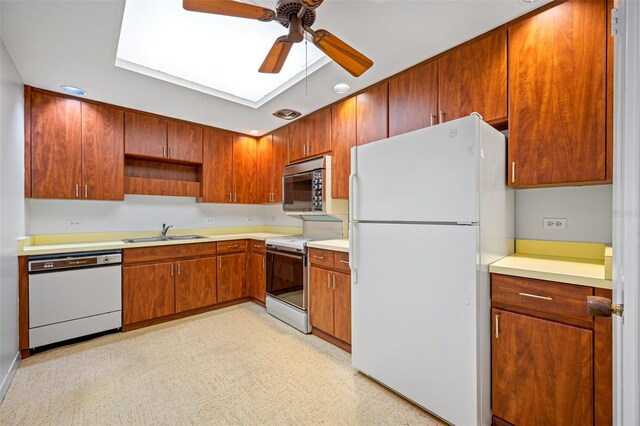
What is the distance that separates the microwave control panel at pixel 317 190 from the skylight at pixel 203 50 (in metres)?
0.92

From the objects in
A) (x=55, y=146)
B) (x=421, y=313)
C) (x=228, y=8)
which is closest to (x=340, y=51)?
(x=228, y=8)

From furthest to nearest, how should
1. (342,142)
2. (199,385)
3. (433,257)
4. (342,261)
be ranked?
(342,142) < (342,261) < (199,385) < (433,257)

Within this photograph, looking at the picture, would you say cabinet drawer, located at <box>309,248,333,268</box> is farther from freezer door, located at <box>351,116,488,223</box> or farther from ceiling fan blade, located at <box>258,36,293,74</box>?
ceiling fan blade, located at <box>258,36,293,74</box>

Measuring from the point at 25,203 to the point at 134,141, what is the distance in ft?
3.77

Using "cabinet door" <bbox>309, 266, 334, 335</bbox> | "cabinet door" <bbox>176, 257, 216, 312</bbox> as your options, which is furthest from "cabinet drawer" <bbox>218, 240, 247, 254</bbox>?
"cabinet door" <bbox>309, 266, 334, 335</bbox>

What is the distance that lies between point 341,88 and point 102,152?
8.68ft

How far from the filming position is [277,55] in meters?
1.59

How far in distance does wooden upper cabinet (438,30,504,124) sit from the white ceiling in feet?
0.34

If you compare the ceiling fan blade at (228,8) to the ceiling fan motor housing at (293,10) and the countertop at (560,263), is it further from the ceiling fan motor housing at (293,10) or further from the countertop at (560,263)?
the countertop at (560,263)

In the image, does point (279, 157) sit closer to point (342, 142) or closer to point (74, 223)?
point (342, 142)

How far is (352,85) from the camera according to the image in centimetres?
264

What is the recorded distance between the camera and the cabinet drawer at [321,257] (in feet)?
8.53

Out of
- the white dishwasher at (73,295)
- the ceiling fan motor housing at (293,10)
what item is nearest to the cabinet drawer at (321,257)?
the ceiling fan motor housing at (293,10)

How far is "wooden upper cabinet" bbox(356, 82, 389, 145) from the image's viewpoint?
2564 mm
